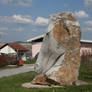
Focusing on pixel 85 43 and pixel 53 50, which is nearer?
pixel 53 50

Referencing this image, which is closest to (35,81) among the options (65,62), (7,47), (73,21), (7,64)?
(65,62)

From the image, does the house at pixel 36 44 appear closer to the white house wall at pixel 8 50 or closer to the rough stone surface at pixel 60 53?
the white house wall at pixel 8 50

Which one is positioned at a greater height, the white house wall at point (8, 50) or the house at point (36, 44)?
the house at point (36, 44)

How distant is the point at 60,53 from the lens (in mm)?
10492

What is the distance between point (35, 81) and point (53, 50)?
5.12ft

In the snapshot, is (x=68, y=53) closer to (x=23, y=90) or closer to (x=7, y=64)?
(x=23, y=90)

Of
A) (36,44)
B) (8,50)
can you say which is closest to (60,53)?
(8,50)

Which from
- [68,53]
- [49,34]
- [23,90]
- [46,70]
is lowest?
[23,90]

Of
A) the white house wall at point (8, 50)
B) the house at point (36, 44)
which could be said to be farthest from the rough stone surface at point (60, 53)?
the house at point (36, 44)

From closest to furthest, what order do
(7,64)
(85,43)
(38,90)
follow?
(38,90)
(7,64)
(85,43)

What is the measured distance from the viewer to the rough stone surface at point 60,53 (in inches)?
404

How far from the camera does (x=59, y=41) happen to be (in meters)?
10.5

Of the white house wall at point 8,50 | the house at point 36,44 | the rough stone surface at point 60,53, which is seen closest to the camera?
the rough stone surface at point 60,53

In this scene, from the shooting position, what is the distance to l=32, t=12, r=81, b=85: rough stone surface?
10256 mm
